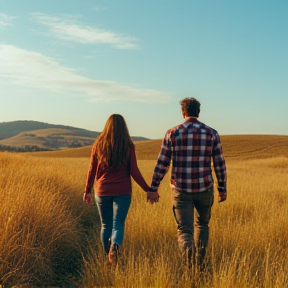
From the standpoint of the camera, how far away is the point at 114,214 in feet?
15.4

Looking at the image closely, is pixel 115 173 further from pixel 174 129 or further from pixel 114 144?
pixel 174 129

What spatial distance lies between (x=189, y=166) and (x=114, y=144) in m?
0.99

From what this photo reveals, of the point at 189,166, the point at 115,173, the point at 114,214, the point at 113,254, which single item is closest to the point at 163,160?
the point at 189,166

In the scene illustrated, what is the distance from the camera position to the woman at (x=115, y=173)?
4.61 m

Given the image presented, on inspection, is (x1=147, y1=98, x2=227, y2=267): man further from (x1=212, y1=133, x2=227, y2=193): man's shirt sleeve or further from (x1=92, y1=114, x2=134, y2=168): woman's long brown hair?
(x1=92, y1=114, x2=134, y2=168): woman's long brown hair

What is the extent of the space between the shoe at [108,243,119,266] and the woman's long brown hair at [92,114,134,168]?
3.35ft

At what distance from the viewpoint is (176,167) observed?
14.8ft

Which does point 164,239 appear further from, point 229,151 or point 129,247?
point 229,151

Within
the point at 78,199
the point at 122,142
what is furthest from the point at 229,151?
the point at 122,142

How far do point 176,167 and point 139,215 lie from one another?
6.64 feet

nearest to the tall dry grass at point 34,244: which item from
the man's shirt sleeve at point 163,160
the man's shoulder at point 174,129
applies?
the man's shirt sleeve at point 163,160

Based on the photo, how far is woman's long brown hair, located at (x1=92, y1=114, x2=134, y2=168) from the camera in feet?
15.1

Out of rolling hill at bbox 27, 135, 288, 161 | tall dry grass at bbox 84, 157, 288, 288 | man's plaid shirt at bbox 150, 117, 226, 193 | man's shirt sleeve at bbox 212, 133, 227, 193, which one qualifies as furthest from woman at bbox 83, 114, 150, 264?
rolling hill at bbox 27, 135, 288, 161

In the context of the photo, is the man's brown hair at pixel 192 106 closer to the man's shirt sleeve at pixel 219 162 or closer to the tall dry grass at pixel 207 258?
the man's shirt sleeve at pixel 219 162
